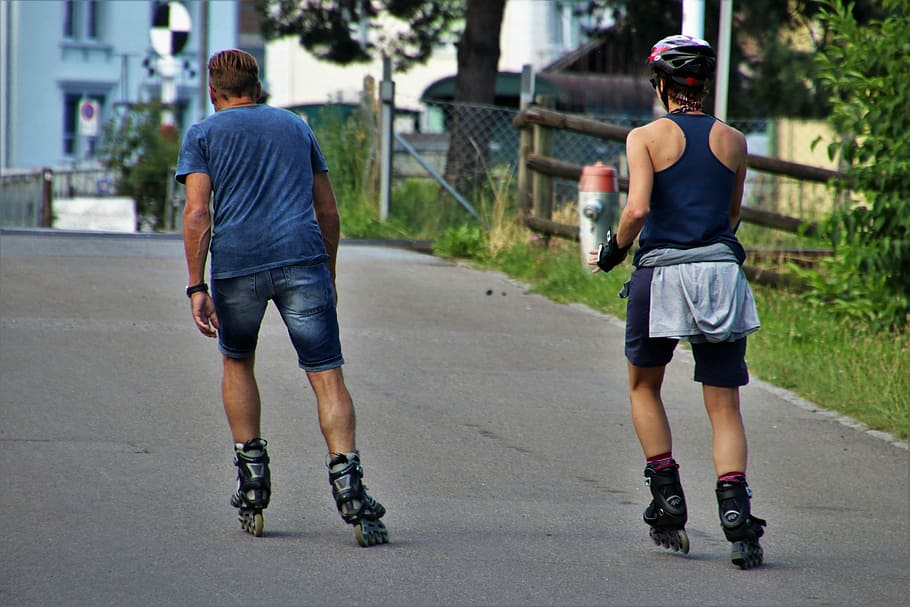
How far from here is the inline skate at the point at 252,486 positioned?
4.93m

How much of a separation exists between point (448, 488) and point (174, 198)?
16.8 metres

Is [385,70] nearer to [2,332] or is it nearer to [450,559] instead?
[2,332]

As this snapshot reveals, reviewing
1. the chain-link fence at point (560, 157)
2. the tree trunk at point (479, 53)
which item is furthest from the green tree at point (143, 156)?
the tree trunk at point (479, 53)

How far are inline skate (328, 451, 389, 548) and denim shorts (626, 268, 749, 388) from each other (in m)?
1.04

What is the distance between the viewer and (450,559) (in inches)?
190

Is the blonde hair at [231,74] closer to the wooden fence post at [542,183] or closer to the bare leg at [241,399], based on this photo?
the bare leg at [241,399]

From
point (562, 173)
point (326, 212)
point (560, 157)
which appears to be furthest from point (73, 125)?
point (326, 212)

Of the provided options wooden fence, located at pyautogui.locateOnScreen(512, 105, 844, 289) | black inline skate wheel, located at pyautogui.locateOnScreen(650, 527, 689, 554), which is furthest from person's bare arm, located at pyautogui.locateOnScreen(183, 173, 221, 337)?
wooden fence, located at pyautogui.locateOnScreen(512, 105, 844, 289)

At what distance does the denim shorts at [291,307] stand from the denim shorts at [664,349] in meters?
1.03

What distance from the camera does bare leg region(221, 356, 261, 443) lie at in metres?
5.05

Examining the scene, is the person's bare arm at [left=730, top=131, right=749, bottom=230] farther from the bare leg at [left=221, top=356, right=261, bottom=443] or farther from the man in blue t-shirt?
the bare leg at [left=221, top=356, right=261, bottom=443]

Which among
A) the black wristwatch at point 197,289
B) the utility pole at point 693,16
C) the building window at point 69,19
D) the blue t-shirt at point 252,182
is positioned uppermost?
the building window at point 69,19

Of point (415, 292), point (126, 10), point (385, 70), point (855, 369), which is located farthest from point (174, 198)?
point (126, 10)

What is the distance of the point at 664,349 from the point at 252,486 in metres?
1.48
